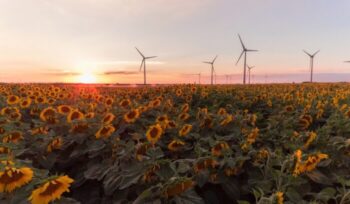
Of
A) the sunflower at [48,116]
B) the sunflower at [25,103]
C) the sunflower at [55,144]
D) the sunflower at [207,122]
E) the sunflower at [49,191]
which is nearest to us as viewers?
the sunflower at [49,191]

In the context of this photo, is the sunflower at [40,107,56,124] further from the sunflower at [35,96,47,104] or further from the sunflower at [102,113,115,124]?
the sunflower at [35,96,47,104]

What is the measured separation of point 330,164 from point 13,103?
6.84 meters

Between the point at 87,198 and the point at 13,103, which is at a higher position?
the point at 13,103

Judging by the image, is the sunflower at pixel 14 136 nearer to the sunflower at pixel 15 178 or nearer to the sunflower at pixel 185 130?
the sunflower at pixel 185 130

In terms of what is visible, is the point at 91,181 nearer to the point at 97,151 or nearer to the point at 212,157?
the point at 97,151

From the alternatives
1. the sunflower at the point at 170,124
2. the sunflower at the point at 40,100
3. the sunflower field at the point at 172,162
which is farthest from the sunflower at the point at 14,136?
the sunflower at the point at 40,100

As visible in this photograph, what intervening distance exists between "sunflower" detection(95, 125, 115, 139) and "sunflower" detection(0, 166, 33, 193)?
219cm

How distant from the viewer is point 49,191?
2969 mm

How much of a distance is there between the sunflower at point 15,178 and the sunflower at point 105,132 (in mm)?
2186

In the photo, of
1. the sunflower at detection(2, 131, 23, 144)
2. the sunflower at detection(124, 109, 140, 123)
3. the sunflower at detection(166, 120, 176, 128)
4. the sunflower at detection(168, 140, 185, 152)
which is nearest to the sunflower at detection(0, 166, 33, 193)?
the sunflower at detection(168, 140, 185, 152)

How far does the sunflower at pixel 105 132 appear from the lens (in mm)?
5293

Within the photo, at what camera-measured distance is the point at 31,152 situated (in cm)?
521

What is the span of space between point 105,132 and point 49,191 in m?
2.36

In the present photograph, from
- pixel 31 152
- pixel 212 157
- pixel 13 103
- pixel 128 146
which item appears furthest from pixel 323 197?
pixel 13 103
